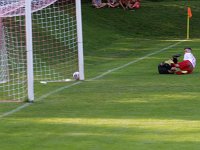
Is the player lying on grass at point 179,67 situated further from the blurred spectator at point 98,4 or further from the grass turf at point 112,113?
the blurred spectator at point 98,4

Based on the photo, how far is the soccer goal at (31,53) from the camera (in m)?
13.6

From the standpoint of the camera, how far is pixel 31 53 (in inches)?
528

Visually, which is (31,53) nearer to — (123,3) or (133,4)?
(133,4)

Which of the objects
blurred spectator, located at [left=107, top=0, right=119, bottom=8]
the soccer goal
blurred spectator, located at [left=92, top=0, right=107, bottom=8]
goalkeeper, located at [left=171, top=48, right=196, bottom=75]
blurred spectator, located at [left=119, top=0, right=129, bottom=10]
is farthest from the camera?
blurred spectator, located at [left=119, top=0, right=129, bottom=10]

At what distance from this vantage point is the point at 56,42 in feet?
81.1

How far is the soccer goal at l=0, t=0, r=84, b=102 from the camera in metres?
13.6

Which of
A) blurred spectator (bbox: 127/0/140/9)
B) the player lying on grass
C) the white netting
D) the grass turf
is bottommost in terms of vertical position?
the grass turf

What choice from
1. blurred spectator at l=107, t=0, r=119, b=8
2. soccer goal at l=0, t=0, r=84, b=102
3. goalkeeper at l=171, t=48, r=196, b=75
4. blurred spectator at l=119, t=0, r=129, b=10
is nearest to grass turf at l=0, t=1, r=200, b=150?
goalkeeper at l=171, t=48, r=196, b=75

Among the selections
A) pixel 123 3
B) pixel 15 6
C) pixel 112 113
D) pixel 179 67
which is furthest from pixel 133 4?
pixel 112 113

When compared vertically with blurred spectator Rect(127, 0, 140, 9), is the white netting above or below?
below

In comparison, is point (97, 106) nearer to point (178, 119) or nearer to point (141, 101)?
point (141, 101)

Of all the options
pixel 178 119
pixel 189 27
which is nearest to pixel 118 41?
pixel 189 27

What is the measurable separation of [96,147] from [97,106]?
392cm

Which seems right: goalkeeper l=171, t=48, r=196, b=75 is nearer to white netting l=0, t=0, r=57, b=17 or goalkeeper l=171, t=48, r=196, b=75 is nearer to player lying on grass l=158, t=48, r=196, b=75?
player lying on grass l=158, t=48, r=196, b=75
